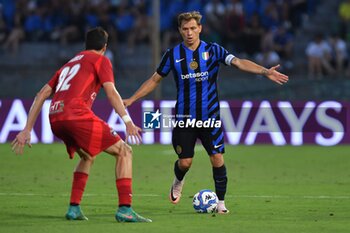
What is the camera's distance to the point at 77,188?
11023 millimetres

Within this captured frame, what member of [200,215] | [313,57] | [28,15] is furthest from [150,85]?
[28,15]

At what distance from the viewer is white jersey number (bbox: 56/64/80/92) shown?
1077cm

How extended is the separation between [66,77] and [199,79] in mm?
1815

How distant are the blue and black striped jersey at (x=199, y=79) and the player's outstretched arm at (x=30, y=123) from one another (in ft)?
5.91

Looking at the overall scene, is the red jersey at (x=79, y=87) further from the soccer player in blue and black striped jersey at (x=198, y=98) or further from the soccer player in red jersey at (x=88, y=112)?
the soccer player in blue and black striped jersey at (x=198, y=98)

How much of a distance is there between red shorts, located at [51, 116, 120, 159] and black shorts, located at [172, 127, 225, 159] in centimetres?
147

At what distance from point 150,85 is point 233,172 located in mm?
5709

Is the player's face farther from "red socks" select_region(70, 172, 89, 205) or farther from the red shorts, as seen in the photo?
"red socks" select_region(70, 172, 89, 205)

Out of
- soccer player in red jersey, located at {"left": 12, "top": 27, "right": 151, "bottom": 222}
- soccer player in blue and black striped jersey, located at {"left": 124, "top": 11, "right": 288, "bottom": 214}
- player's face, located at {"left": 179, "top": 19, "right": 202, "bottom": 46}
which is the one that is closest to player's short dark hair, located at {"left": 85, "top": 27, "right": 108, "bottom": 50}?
soccer player in red jersey, located at {"left": 12, "top": 27, "right": 151, "bottom": 222}

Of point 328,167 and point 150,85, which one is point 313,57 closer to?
point 328,167

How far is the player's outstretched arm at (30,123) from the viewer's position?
10.4 meters

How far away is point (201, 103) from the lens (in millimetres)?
11938

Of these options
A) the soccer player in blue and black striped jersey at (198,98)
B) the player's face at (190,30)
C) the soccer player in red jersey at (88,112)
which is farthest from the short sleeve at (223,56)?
the soccer player in red jersey at (88,112)

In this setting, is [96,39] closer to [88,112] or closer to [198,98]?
[88,112]
